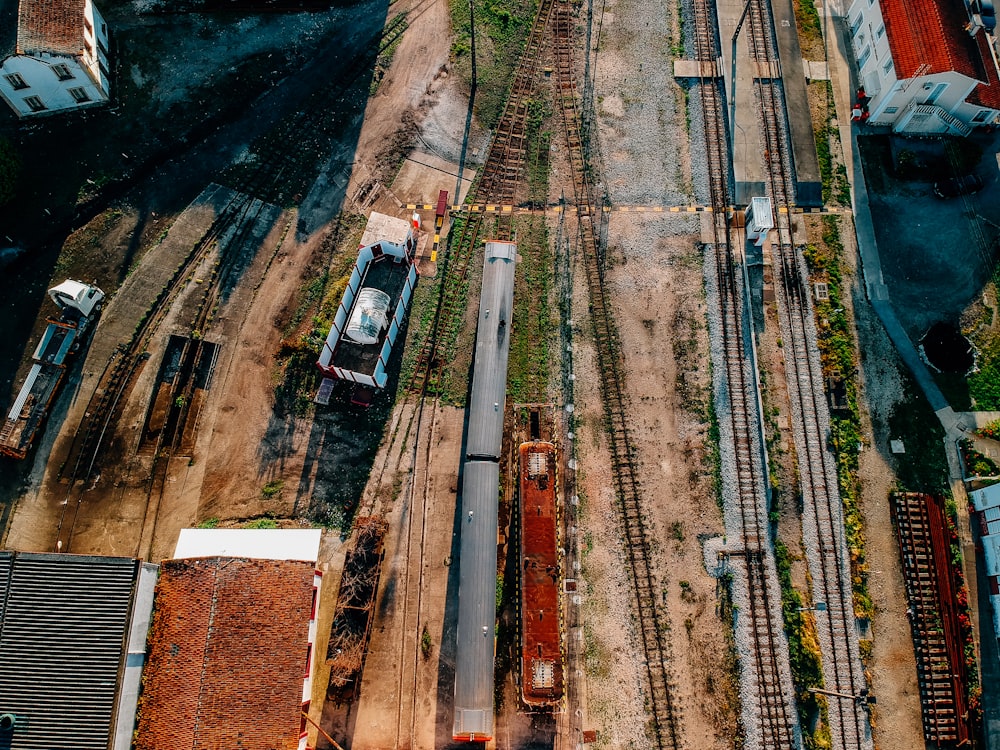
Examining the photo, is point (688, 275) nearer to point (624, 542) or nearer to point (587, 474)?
point (587, 474)

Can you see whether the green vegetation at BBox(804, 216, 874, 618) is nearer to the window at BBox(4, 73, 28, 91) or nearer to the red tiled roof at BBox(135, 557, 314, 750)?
the red tiled roof at BBox(135, 557, 314, 750)

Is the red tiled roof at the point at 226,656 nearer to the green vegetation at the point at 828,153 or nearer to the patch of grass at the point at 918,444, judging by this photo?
the patch of grass at the point at 918,444

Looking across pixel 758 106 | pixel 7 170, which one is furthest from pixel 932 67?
pixel 7 170

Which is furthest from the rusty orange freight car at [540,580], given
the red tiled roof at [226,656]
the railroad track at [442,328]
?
the red tiled roof at [226,656]

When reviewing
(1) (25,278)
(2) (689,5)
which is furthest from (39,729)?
(2) (689,5)

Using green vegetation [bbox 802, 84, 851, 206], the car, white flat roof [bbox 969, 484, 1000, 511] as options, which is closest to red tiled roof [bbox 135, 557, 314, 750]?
white flat roof [bbox 969, 484, 1000, 511]

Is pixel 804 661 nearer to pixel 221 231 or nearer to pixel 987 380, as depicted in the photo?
pixel 987 380
